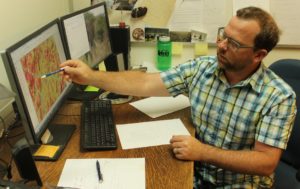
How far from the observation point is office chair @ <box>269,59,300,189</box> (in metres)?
1.55

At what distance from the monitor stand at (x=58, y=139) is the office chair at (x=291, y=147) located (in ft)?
3.18

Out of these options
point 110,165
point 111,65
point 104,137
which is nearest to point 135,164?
point 110,165

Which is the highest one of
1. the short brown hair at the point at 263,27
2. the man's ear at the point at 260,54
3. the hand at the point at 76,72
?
the short brown hair at the point at 263,27

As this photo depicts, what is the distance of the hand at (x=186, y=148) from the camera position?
4.01 feet

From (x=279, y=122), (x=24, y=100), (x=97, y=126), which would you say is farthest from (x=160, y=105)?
(x=24, y=100)

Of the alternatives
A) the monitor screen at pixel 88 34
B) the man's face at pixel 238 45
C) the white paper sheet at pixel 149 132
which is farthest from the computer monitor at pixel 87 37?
the man's face at pixel 238 45

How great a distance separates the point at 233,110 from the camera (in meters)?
1.37

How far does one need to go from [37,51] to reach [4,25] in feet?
1.14

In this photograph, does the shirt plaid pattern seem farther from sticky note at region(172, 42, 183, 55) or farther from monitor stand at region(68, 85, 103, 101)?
sticky note at region(172, 42, 183, 55)

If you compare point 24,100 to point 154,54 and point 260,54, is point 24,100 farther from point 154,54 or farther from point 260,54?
point 154,54

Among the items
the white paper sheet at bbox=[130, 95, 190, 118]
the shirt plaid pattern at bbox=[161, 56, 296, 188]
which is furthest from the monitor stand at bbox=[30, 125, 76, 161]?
the shirt plaid pattern at bbox=[161, 56, 296, 188]

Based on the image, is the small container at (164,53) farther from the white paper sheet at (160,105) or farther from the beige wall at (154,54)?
the white paper sheet at (160,105)

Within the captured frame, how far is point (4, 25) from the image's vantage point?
1424 mm

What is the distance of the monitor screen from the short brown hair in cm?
75
